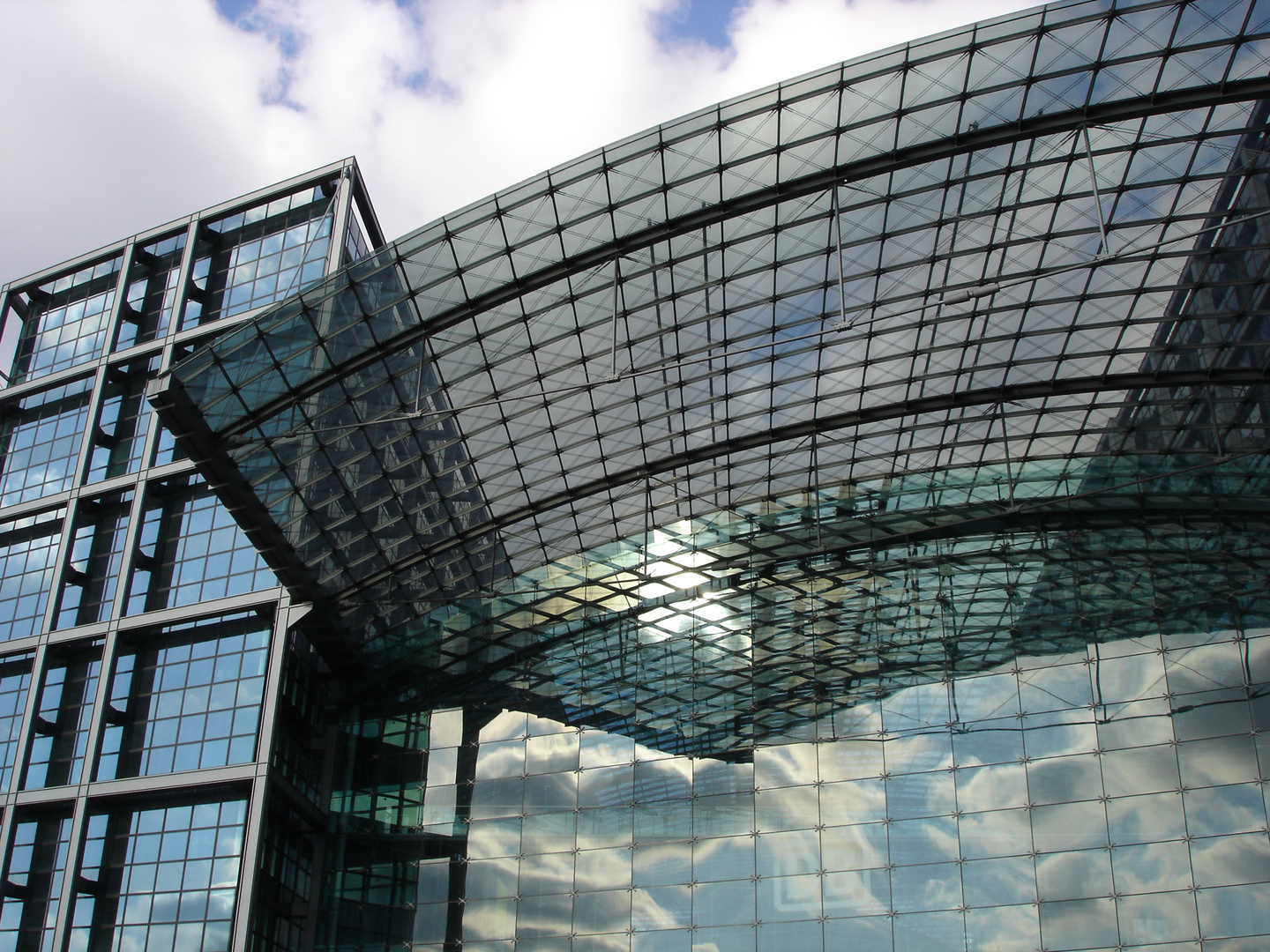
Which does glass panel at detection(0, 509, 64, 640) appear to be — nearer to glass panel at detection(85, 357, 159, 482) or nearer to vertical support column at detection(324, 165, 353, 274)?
glass panel at detection(85, 357, 159, 482)

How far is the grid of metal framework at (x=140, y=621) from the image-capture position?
133 ft

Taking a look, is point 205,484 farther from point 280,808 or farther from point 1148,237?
point 1148,237

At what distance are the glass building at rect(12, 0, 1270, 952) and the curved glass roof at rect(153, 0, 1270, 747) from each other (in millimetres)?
143

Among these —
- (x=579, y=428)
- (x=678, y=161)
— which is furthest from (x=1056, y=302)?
(x=579, y=428)

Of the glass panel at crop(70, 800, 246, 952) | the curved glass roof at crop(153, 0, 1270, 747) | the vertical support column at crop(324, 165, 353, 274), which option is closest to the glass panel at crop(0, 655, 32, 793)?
the glass panel at crop(70, 800, 246, 952)

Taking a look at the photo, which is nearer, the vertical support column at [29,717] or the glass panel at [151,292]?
the vertical support column at [29,717]

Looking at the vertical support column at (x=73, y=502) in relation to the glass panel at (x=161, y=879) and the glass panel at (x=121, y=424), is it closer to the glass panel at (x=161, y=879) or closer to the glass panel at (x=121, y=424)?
the glass panel at (x=121, y=424)

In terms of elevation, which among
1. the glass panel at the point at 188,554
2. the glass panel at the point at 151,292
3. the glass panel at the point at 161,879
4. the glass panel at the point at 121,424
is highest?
the glass panel at the point at 151,292

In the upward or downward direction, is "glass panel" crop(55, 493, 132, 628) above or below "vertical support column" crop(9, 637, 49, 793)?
above

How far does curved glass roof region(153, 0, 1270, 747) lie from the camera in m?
32.3

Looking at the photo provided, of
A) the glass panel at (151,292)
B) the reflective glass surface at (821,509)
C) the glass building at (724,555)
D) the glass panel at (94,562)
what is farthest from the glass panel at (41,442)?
the reflective glass surface at (821,509)

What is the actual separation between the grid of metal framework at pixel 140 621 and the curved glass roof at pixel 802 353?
5.40 meters

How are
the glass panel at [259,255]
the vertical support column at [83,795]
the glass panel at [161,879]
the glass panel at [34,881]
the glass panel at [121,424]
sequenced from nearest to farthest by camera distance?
the glass panel at [161,879] < the vertical support column at [83,795] < the glass panel at [34,881] < the glass panel at [259,255] < the glass panel at [121,424]

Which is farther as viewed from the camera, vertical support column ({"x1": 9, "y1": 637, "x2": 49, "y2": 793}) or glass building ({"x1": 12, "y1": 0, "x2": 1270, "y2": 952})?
vertical support column ({"x1": 9, "y1": 637, "x2": 49, "y2": 793})
